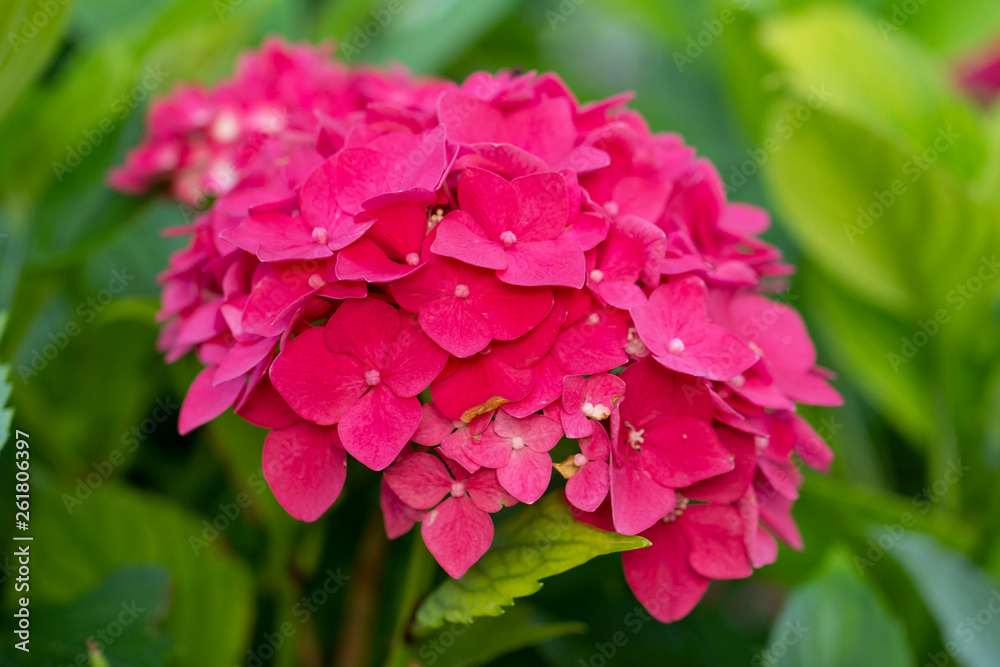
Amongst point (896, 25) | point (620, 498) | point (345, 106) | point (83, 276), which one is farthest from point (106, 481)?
point (896, 25)

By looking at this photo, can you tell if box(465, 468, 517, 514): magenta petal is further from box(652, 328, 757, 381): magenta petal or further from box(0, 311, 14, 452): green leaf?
box(0, 311, 14, 452): green leaf

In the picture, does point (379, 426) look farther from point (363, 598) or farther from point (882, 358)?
point (882, 358)

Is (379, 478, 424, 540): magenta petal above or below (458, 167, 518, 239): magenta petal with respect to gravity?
below

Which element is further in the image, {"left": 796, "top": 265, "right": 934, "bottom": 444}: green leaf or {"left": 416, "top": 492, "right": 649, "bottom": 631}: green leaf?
{"left": 796, "top": 265, "right": 934, "bottom": 444}: green leaf

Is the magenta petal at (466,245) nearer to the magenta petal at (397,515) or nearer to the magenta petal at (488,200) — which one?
the magenta petal at (488,200)

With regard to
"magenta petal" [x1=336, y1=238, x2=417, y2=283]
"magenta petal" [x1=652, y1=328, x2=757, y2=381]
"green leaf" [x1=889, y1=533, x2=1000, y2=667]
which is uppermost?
"magenta petal" [x1=652, y1=328, x2=757, y2=381]

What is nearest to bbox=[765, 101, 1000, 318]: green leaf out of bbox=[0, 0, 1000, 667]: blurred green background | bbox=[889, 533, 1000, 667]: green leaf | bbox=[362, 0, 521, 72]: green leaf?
bbox=[0, 0, 1000, 667]: blurred green background

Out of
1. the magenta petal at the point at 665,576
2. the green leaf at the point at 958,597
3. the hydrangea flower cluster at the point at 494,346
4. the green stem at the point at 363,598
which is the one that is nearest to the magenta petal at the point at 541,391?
the hydrangea flower cluster at the point at 494,346
